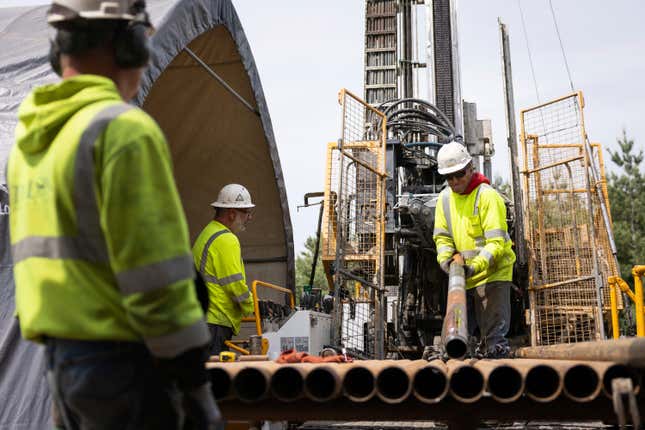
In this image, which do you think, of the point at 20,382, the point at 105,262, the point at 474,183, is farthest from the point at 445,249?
the point at 105,262

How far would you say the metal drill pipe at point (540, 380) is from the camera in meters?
3.58

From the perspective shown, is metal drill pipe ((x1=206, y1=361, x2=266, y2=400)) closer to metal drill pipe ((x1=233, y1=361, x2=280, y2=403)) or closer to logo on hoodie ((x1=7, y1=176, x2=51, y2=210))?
metal drill pipe ((x1=233, y1=361, x2=280, y2=403))

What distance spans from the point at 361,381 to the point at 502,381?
67 cm

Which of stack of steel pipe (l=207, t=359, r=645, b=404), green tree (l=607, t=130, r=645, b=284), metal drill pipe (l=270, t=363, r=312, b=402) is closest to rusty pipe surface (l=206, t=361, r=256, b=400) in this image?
stack of steel pipe (l=207, t=359, r=645, b=404)

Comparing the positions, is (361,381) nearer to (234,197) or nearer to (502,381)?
(502,381)

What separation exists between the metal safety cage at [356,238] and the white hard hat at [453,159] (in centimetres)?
244

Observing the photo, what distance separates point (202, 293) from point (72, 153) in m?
0.66

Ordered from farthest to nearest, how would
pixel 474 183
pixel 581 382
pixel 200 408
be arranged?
pixel 474 183 < pixel 581 382 < pixel 200 408

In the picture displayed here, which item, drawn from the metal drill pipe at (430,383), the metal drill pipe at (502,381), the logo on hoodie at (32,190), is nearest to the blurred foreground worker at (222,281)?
the metal drill pipe at (430,383)

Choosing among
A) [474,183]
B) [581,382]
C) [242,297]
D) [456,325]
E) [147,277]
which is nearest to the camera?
[147,277]

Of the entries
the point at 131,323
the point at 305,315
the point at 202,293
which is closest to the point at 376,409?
the point at 202,293

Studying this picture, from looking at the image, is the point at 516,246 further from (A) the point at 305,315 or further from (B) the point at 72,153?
(B) the point at 72,153

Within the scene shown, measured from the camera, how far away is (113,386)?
208cm

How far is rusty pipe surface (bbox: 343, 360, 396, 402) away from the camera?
3736 mm
